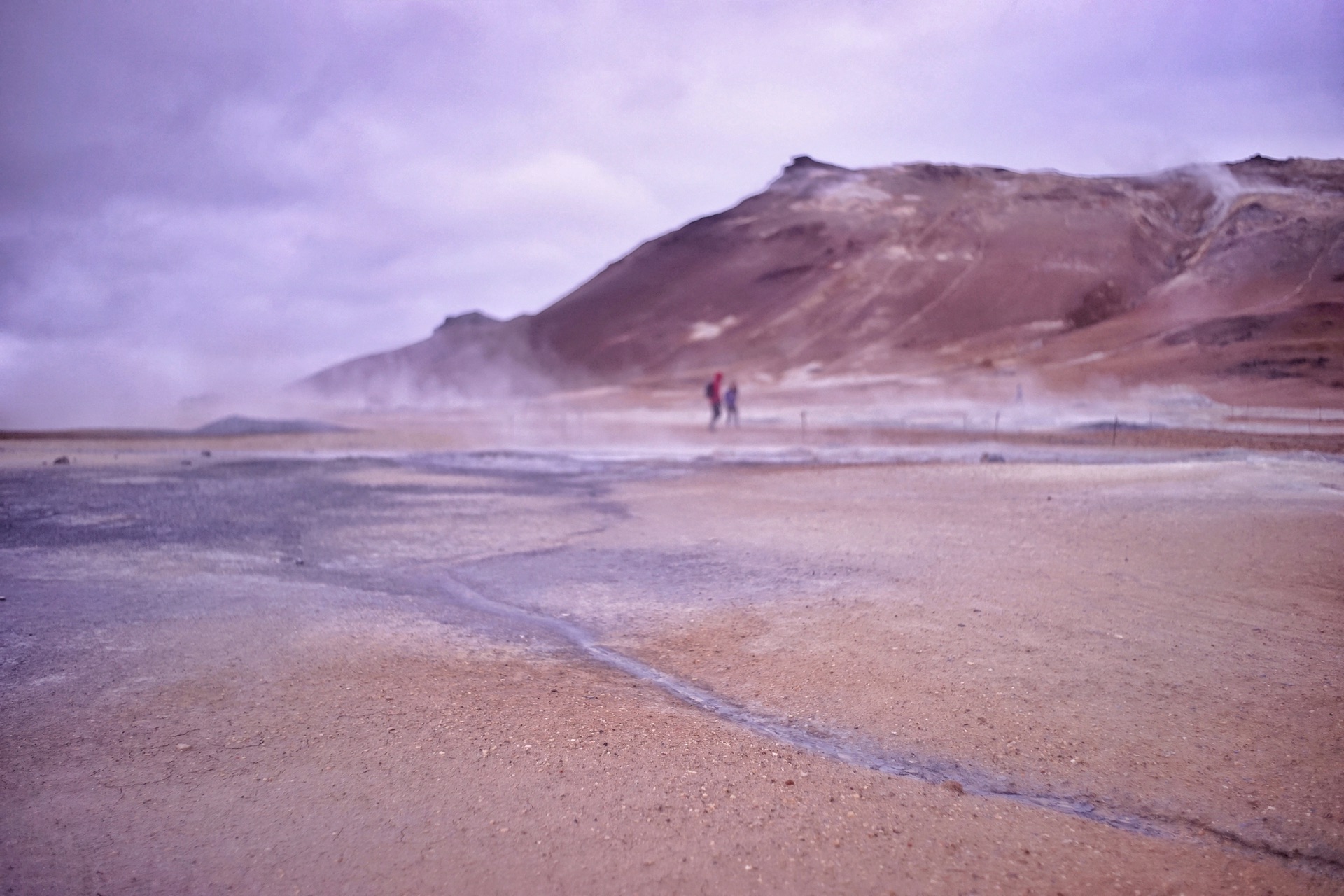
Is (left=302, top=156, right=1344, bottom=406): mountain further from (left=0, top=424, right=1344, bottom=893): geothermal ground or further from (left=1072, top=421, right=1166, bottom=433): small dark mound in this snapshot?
(left=0, top=424, right=1344, bottom=893): geothermal ground

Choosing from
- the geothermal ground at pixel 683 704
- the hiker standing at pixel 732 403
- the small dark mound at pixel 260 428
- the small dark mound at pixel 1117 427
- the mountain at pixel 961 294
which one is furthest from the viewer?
the mountain at pixel 961 294

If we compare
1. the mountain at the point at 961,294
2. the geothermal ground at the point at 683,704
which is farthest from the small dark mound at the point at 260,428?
the mountain at the point at 961,294

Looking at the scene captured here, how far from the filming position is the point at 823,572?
8102 mm

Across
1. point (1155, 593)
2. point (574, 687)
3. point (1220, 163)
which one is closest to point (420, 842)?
point (574, 687)

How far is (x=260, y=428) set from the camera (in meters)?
32.2

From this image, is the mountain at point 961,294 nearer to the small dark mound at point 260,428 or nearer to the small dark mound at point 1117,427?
the small dark mound at point 1117,427

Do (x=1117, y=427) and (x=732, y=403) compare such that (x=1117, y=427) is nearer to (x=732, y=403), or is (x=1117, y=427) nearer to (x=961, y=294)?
(x=732, y=403)

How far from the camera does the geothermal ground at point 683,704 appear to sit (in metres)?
3.39

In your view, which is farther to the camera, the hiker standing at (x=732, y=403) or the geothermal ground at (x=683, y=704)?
the hiker standing at (x=732, y=403)

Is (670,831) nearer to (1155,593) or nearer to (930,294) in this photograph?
(1155,593)

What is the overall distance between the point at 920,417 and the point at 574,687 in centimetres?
2888

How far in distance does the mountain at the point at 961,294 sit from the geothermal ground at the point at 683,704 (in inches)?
1100

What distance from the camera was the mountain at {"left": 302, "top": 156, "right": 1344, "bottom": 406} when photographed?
4314cm

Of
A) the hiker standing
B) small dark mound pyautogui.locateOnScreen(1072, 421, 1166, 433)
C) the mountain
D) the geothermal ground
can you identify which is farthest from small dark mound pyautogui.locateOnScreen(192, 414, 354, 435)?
Answer: the mountain
